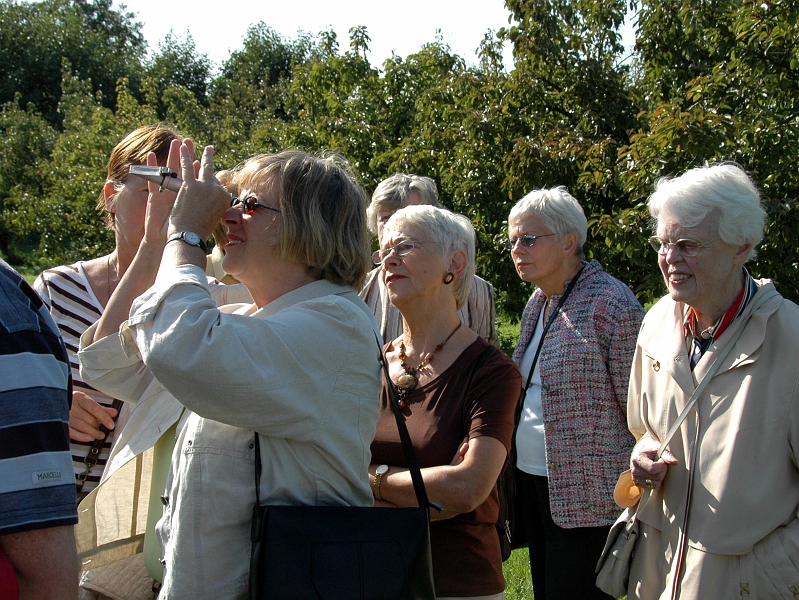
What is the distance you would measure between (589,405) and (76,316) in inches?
78.4

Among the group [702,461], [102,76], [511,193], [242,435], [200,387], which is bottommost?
[702,461]

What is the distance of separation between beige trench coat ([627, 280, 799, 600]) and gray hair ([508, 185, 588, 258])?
117 centimetres

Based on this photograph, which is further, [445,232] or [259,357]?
[445,232]

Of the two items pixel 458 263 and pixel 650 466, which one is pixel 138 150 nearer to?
pixel 458 263

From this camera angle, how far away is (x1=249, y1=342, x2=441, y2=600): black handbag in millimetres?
1693

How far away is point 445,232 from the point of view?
10.1 ft

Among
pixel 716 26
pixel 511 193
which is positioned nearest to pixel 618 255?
pixel 511 193

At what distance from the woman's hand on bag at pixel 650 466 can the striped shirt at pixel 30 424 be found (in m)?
1.84

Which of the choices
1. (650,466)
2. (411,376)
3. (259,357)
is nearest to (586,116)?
(411,376)

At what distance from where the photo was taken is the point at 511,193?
6578mm

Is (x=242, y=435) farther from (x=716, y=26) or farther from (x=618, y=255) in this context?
(x=716, y=26)

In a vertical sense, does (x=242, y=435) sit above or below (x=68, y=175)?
below

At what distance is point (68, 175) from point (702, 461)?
63.9 ft

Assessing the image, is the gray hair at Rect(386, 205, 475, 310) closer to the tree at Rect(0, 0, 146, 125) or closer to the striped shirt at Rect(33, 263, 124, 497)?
the striped shirt at Rect(33, 263, 124, 497)
